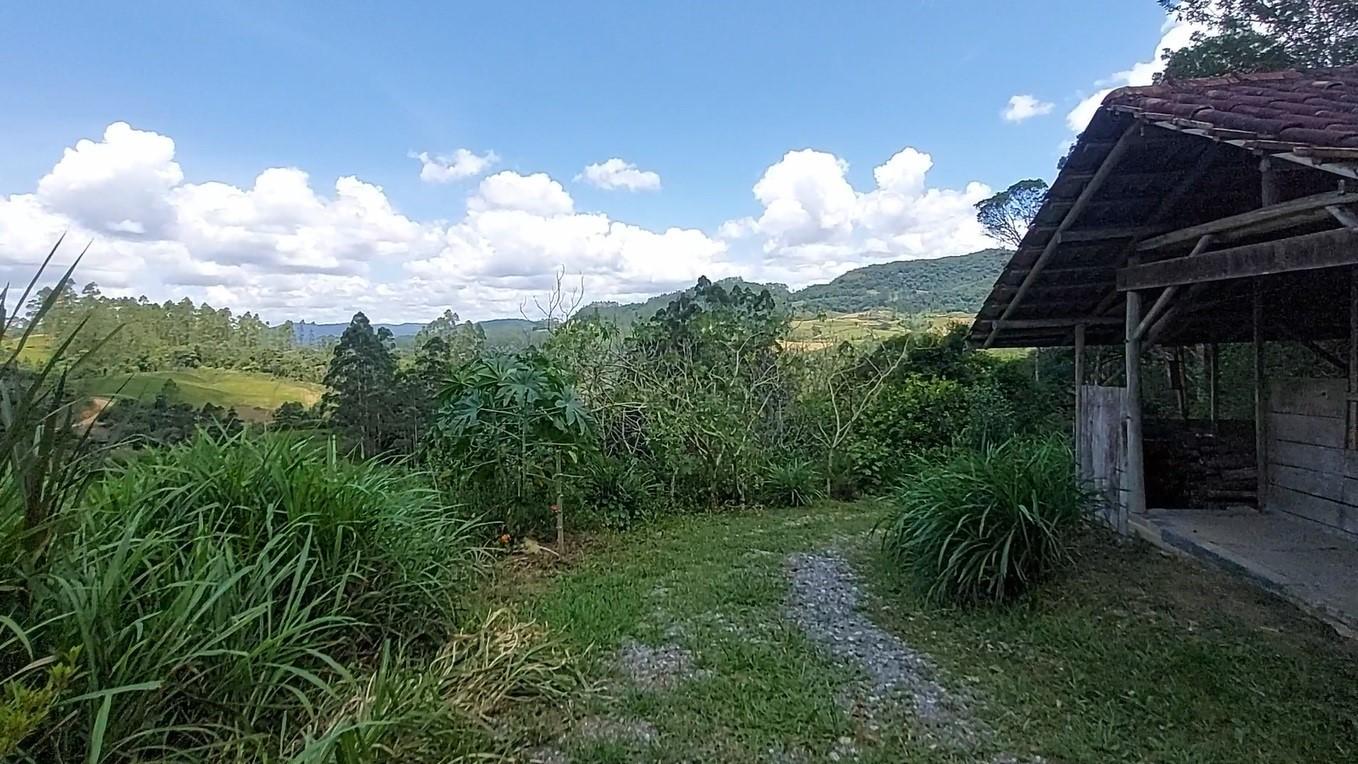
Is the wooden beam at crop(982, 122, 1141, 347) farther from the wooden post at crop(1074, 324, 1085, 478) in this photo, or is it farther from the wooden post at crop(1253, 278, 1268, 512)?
the wooden post at crop(1253, 278, 1268, 512)

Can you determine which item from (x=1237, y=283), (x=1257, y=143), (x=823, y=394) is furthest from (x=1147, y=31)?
(x=1257, y=143)

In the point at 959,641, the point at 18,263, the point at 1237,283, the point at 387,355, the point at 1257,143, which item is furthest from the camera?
the point at 387,355

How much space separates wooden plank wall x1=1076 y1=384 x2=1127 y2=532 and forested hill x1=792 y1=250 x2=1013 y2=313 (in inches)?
173

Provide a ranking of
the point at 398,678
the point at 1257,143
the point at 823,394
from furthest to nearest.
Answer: the point at 823,394 < the point at 1257,143 < the point at 398,678

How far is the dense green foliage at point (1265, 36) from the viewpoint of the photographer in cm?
908

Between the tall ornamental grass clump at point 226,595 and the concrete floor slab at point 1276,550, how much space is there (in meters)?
4.21

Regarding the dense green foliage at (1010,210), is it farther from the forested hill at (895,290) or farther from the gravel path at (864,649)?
the gravel path at (864,649)

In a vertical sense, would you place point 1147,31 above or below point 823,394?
above

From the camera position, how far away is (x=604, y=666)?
144 inches

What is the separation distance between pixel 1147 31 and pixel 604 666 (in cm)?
1083

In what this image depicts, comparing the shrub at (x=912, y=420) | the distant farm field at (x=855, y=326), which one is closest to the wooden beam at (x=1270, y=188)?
the shrub at (x=912, y=420)

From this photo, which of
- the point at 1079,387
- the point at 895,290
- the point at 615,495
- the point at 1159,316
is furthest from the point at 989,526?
the point at 895,290

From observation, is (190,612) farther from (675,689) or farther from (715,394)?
(715,394)

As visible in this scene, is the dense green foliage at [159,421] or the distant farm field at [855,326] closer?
the dense green foliage at [159,421]
